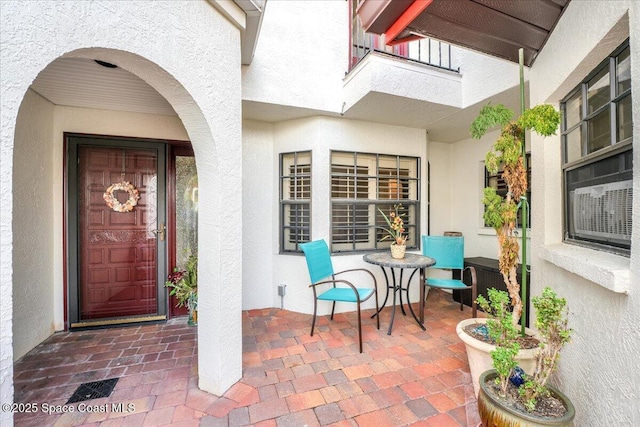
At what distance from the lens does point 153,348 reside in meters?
2.72

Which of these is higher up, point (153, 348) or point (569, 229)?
point (569, 229)

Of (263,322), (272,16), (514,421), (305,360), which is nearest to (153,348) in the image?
(263,322)

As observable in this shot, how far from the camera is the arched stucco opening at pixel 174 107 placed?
1071 mm

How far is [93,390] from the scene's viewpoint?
2092 millimetres

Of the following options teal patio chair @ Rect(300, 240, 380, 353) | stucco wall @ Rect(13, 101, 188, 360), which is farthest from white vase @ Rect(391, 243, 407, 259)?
stucco wall @ Rect(13, 101, 188, 360)

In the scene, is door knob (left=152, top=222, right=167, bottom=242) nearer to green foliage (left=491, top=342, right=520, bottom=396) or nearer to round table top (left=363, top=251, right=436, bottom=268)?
round table top (left=363, top=251, right=436, bottom=268)

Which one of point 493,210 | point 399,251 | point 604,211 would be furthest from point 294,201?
point 604,211

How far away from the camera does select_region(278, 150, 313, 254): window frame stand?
12.2 ft

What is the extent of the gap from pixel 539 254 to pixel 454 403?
1273 millimetres

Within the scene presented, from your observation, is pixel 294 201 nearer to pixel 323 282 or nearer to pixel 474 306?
pixel 323 282

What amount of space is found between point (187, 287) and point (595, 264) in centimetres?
360

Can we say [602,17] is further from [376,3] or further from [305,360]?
[305,360]

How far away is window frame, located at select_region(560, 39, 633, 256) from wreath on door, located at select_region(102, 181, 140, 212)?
436 cm

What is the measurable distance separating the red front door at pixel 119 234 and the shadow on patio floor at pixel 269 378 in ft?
1.11
